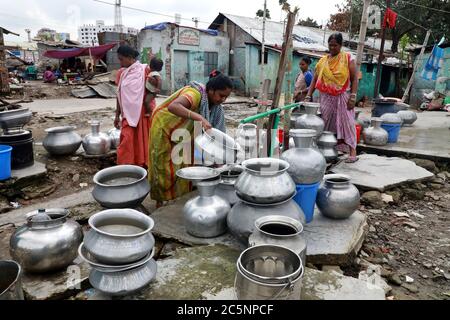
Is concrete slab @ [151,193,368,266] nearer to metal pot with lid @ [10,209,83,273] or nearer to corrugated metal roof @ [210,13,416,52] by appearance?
metal pot with lid @ [10,209,83,273]

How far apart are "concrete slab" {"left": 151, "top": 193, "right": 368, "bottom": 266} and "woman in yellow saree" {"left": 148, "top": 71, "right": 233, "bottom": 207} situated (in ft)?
1.38

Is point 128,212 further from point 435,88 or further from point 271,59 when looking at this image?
point 271,59

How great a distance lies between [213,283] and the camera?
6.98 ft

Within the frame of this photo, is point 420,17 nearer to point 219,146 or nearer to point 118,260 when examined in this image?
point 219,146

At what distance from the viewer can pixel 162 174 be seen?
3.53 metres

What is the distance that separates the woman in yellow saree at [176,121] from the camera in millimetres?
3014

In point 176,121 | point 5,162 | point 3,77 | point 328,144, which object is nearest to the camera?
point 176,121

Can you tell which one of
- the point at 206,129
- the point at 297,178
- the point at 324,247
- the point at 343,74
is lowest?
the point at 324,247

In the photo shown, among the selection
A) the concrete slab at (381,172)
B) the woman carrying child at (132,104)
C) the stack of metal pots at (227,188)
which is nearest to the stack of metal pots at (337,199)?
the stack of metal pots at (227,188)

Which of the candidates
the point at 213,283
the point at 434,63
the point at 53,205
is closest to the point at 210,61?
the point at 434,63

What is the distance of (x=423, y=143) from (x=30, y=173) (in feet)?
21.9

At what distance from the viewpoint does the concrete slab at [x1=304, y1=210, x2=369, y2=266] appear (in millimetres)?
2562
